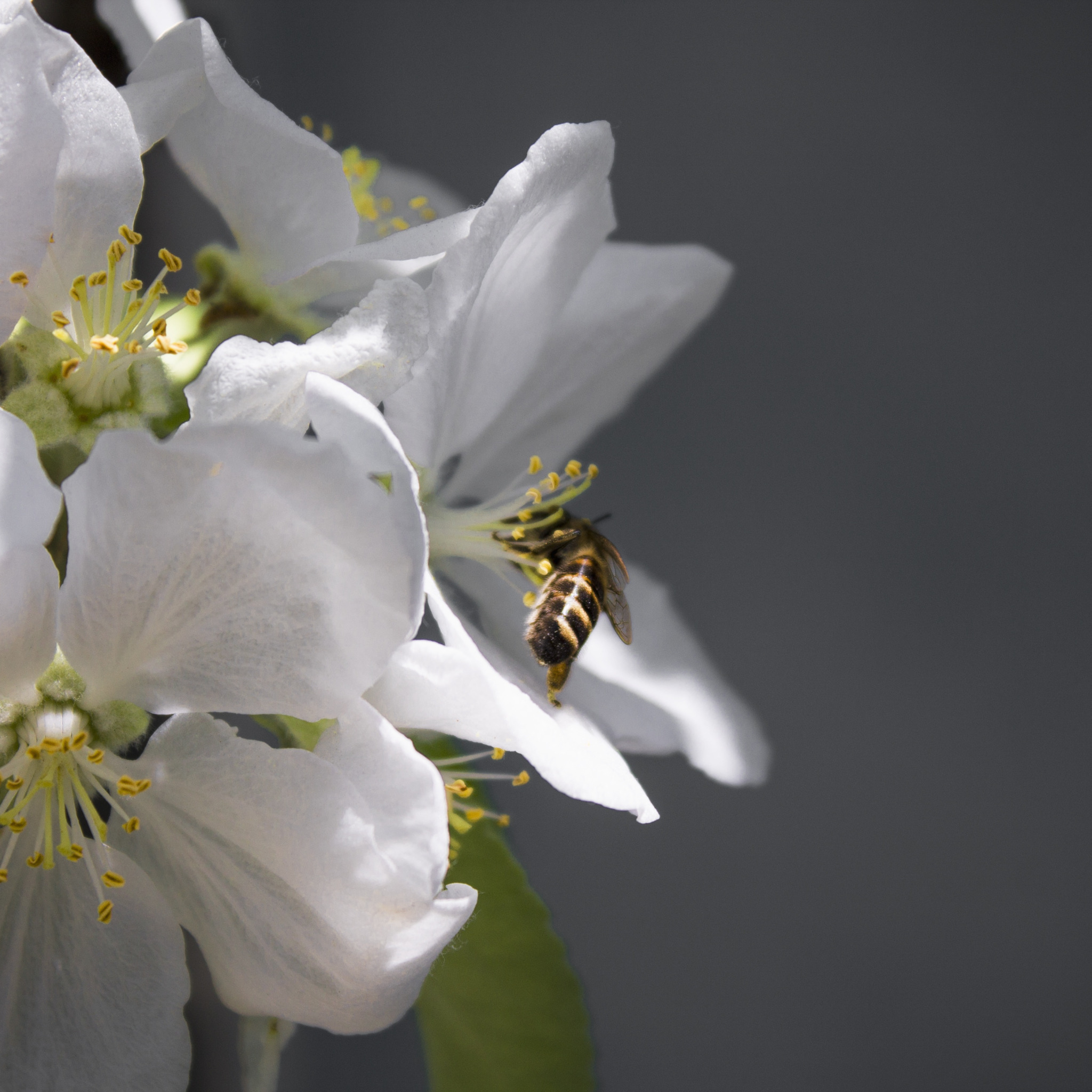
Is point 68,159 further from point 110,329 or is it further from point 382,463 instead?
point 382,463

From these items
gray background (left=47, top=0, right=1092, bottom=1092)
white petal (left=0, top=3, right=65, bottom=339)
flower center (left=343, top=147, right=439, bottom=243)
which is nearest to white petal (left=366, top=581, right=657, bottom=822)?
white petal (left=0, top=3, right=65, bottom=339)

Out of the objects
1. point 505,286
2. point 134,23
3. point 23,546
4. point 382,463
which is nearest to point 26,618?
point 23,546

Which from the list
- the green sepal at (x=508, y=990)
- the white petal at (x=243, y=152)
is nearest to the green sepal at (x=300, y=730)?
the green sepal at (x=508, y=990)

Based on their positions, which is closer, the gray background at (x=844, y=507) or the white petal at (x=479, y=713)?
the white petal at (x=479, y=713)

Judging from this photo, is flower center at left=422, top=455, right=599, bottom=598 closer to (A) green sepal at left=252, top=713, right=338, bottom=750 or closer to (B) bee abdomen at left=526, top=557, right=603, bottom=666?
(B) bee abdomen at left=526, top=557, right=603, bottom=666

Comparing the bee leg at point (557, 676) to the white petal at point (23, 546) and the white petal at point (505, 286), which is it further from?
the white petal at point (23, 546)
